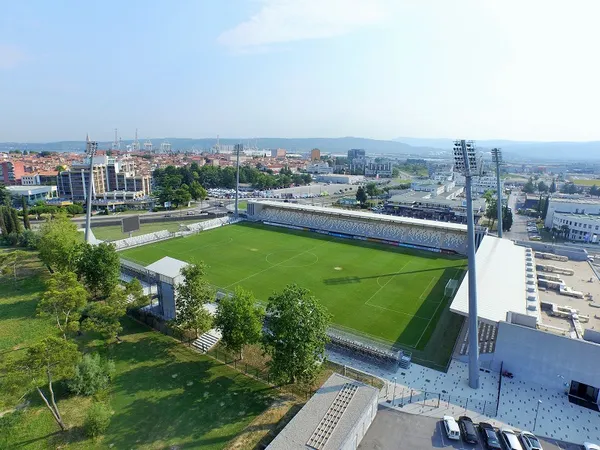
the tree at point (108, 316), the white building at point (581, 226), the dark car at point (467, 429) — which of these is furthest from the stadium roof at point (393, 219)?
the tree at point (108, 316)

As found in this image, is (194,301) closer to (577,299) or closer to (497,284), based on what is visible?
(497,284)

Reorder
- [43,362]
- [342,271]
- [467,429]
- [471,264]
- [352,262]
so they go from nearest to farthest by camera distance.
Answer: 1. [43,362]
2. [467,429]
3. [471,264]
4. [342,271]
5. [352,262]

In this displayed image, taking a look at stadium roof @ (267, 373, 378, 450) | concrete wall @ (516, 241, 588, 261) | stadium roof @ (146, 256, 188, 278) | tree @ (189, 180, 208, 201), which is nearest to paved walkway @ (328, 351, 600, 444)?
stadium roof @ (267, 373, 378, 450)

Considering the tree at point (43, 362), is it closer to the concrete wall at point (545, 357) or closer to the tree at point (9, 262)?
the tree at point (9, 262)

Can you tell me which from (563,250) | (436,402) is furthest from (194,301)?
(563,250)

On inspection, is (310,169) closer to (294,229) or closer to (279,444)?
(294,229)

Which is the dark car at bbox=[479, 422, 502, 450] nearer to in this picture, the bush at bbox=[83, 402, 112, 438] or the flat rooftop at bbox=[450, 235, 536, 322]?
the flat rooftop at bbox=[450, 235, 536, 322]
